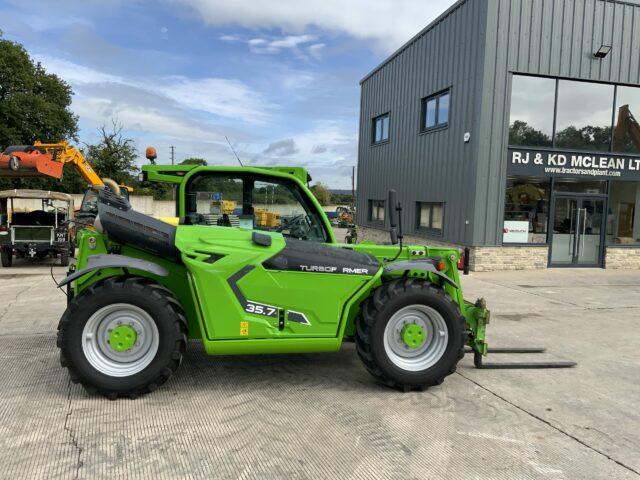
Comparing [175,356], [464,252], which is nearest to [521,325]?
[464,252]

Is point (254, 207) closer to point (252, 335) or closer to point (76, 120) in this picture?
point (252, 335)

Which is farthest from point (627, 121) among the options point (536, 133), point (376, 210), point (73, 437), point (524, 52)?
point (73, 437)

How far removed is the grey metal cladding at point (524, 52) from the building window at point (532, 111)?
27 centimetres

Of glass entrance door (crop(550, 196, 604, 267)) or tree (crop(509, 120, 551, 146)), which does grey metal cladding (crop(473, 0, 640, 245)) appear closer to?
→ tree (crop(509, 120, 551, 146))

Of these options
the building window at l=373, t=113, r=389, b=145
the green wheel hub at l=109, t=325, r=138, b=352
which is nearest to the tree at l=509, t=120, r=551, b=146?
the building window at l=373, t=113, r=389, b=145

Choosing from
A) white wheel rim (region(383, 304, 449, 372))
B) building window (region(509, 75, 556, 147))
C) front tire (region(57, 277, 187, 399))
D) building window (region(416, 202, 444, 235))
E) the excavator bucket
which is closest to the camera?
front tire (region(57, 277, 187, 399))

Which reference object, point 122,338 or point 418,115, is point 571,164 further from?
point 122,338

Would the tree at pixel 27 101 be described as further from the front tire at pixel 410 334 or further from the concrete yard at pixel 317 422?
the front tire at pixel 410 334

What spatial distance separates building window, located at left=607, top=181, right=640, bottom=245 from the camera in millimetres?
14602

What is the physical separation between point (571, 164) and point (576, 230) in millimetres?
1952

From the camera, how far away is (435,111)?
15.5 meters

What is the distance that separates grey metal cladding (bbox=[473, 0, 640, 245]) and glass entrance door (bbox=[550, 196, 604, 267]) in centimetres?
215

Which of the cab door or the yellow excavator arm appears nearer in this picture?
the cab door

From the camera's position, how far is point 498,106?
42.8 feet
